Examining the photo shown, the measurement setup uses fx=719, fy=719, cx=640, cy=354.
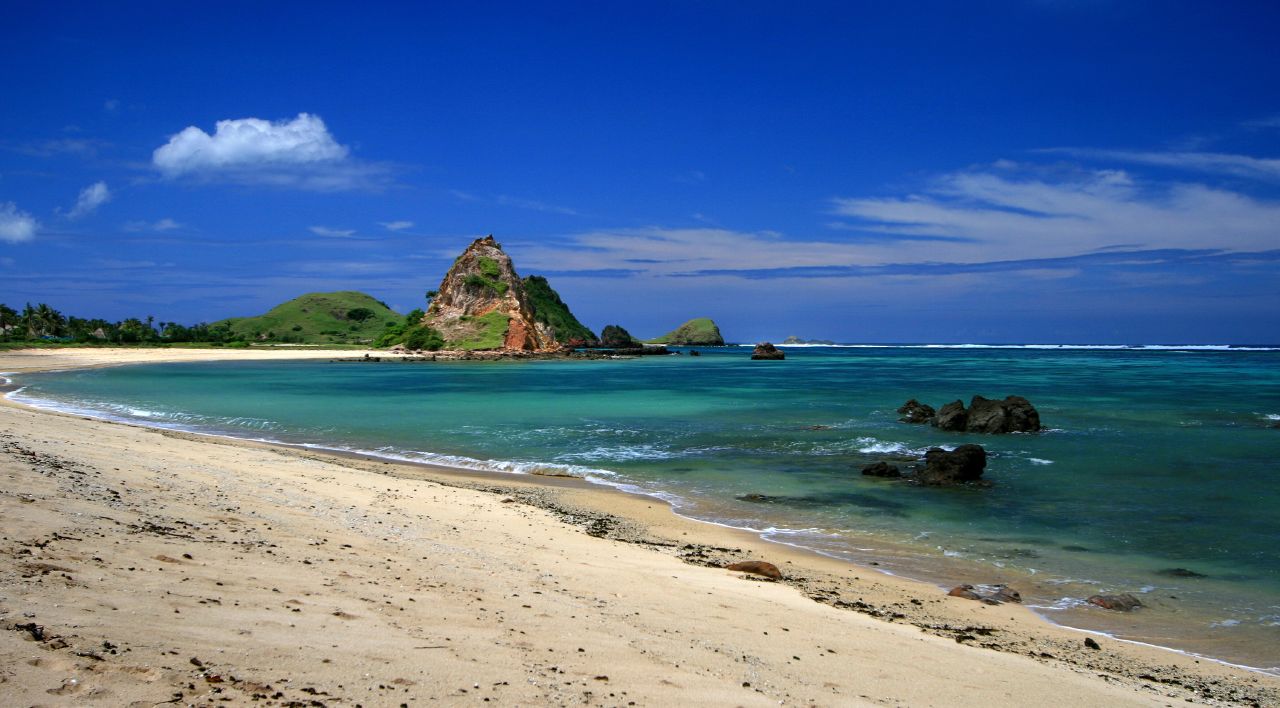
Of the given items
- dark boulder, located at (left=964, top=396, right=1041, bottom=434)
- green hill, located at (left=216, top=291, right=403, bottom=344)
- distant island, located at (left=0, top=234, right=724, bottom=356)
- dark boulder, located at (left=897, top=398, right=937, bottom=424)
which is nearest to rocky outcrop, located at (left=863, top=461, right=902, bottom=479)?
dark boulder, located at (left=964, top=396, right=1041, bottom=434)

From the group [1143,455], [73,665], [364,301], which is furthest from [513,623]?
[364,301]

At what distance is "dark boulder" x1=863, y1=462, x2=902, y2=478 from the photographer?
1624 centimetres

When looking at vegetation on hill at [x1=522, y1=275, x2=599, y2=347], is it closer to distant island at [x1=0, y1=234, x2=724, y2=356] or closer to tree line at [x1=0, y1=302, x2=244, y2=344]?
distant island at [x1=0, y1=234, x2=724, y2=356]

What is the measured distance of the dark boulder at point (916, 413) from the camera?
90.4ft

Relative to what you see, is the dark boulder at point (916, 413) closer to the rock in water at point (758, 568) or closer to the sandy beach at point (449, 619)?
the sandy beach at point (449, 619)

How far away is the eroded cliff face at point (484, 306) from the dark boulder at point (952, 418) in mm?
75016

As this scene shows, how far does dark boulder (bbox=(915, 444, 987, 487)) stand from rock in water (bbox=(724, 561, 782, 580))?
838 cm

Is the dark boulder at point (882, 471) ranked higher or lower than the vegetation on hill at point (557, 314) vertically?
lower

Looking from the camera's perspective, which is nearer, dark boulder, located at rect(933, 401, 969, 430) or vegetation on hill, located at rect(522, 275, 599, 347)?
dark boulder, located at rect(933, 401, 969, 430)

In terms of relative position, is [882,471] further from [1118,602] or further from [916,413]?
[916,413]

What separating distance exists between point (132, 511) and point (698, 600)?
5622mm

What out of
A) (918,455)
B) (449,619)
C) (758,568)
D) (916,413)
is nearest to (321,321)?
(916,413)

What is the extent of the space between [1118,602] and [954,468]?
7.37 meters

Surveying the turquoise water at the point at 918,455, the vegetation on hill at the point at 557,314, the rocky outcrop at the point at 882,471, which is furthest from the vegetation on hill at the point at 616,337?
the rocky outcrop at the point at 882,471
